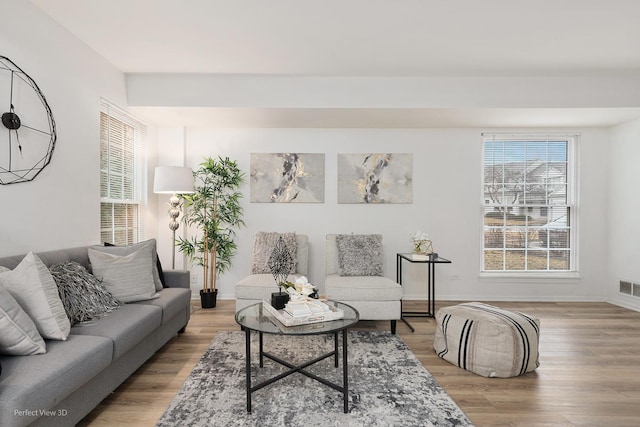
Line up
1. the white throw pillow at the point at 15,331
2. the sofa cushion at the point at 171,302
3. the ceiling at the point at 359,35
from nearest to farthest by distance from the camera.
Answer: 1. the white throw pillow at the point at 15,331
2. the ceiling at the point at 359,35
3. the sofa cushion at the point at 171,302

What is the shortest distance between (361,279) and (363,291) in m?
0.29

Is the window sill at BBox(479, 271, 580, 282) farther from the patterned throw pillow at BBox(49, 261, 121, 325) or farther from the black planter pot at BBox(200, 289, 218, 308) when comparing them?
the patterned throw pillow at BBox(49, 261, 121, 325)

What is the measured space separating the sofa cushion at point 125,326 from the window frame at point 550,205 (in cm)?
415

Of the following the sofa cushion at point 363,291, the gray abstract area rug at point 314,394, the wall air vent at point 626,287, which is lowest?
the gray abstract area rug at point 314,394

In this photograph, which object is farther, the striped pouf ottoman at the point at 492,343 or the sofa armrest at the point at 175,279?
the sofa armrest at the point at 175,279

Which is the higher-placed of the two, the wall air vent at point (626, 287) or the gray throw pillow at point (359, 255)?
the gray throw pillow at point (359, 255)

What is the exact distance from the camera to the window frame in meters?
4.72

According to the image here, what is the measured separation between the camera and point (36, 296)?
1809 millimetres

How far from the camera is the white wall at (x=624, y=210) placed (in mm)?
4305

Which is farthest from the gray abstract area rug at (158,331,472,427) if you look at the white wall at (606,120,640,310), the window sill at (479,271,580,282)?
the white wall at (606,120,640,310)

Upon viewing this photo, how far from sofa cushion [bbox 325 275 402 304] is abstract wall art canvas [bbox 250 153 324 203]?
1.59 meters

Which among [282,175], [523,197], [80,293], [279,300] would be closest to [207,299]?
[282,175]

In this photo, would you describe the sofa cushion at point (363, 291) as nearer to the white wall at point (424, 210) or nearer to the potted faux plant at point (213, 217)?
the white wall at point (424, 210)

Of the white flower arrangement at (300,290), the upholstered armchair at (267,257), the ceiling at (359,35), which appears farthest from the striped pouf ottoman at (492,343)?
the ceiling at (359,35)
